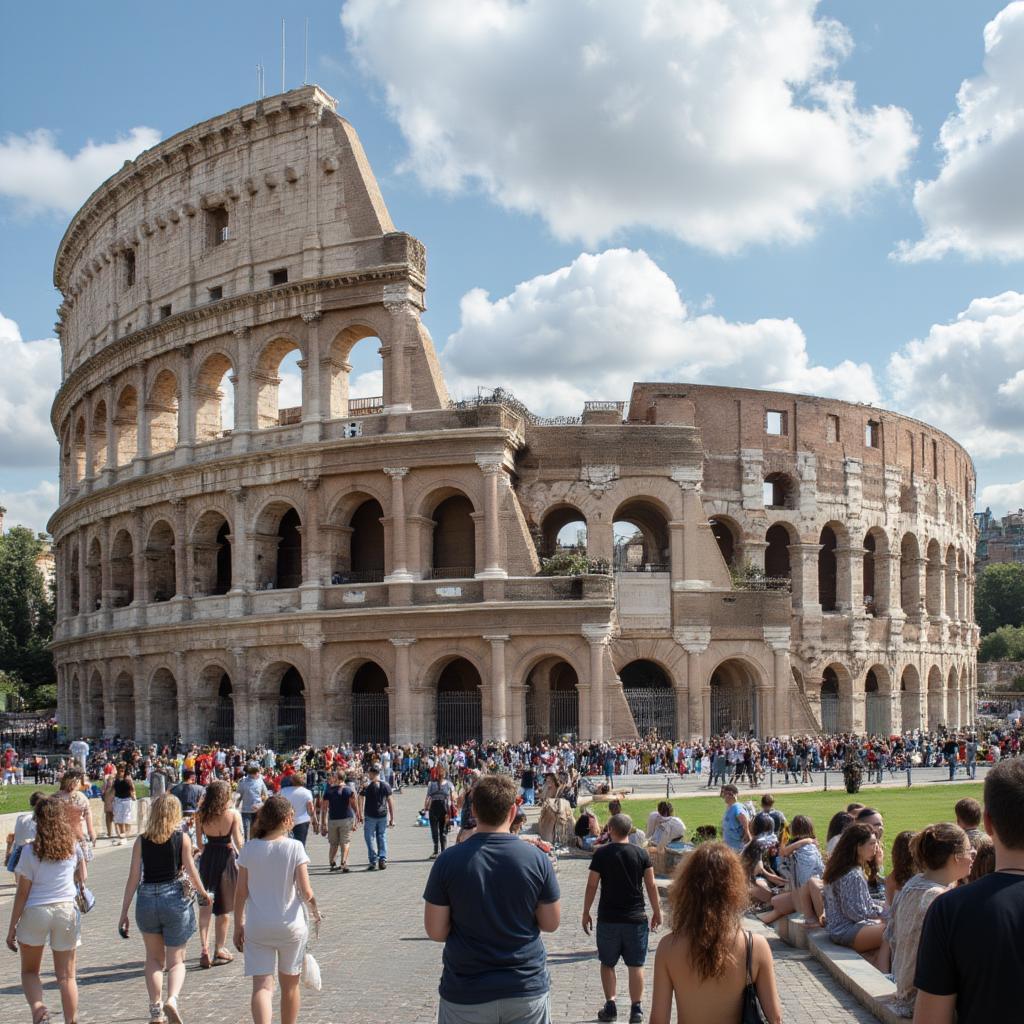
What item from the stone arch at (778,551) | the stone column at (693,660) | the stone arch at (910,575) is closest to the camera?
the stone column at (693,660)

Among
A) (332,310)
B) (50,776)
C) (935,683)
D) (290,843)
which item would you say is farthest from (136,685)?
(290,843)

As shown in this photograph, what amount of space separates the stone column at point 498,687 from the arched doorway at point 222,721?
8.76 meters

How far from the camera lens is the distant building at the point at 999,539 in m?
133

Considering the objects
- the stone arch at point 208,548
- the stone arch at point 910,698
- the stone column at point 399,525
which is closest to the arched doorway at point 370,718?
the stone column at point 399,525

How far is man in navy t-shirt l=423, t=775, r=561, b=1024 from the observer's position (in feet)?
17.0

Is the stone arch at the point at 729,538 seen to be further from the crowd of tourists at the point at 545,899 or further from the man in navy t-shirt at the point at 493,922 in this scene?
the man in navy t-shirt at the point at 493,922

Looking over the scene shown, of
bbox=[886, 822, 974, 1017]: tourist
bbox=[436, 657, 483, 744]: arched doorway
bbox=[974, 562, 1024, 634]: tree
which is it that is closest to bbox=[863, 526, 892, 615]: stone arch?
bbox=[436, 657, 483, 744]: arched doorway

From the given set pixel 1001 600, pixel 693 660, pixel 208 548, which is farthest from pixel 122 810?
pixel 1001 600

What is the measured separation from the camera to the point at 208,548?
127 feet

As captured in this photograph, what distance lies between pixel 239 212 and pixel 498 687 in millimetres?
16869

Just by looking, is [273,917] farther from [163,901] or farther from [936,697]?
[936,697]

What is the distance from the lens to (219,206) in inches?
1532

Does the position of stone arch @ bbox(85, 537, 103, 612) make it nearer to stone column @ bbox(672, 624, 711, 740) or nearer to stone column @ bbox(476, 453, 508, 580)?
stone column @ bbox(476, 453, 508, 580)

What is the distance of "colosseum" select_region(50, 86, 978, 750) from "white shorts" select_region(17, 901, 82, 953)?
25.2m
